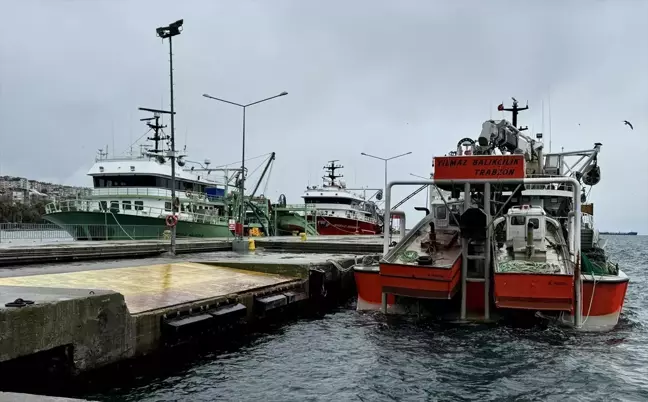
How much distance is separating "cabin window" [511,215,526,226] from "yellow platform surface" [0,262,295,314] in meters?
6.39

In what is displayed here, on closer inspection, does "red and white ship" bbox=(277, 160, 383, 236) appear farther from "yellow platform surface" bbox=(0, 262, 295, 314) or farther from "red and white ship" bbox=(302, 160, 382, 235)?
"yellow platform surface" bbox=(0, 262, 295, 314)

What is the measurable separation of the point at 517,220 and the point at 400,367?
6.31 metres

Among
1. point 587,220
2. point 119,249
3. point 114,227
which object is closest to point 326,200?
point 114,227

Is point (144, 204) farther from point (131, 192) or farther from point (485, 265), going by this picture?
point (485, 265)

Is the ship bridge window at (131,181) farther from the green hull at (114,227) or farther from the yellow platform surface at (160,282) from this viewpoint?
the yellow platform surface at (160,282)

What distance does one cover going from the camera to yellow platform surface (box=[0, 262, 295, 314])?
10.5 meters

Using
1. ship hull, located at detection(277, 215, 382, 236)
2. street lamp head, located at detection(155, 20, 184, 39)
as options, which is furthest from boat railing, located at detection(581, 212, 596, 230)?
ship hull, located at detection(277, 215, 382, 236)

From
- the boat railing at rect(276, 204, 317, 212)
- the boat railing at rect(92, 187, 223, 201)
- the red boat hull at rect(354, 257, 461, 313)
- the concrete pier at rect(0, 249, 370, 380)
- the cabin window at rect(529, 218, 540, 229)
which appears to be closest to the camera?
the concrete pier at rect(0, 249, 370, 380)

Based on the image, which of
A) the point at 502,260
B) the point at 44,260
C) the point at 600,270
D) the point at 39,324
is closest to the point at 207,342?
the point at 39,324

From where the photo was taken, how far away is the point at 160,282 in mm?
12461

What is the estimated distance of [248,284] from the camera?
535 inches

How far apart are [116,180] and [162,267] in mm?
23911

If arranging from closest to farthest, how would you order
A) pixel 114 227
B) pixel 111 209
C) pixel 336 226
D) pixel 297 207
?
pixel 114 227
pixel 111 209
pixel 297 207
pixel 336 226

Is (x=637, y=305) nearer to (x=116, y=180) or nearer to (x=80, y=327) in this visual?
(x=80, y=327)
